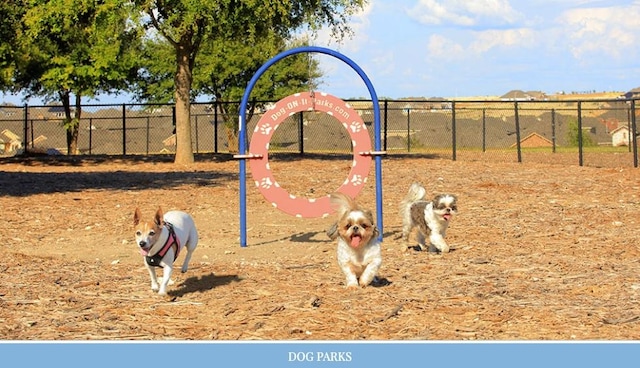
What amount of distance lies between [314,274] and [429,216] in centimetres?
190

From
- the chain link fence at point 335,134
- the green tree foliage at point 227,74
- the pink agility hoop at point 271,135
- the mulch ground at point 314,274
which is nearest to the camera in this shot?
the mulch ground at point 314,274

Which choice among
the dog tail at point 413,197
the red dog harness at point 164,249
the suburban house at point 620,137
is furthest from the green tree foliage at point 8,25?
the suburban house at point 620,137

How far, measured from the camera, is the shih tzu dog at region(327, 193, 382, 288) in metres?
9.57

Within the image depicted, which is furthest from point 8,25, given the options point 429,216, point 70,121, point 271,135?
point 70,121

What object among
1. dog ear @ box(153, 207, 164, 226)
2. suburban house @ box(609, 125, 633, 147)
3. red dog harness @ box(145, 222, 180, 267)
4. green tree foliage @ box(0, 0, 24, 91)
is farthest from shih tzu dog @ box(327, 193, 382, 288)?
suburban house @ box(609, 125, 633, 147)

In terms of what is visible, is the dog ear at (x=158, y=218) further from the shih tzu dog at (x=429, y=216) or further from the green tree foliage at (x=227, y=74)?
the green tree foliage at (x=227, y=74)

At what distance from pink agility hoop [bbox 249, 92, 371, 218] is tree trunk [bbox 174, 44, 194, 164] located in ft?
67.5

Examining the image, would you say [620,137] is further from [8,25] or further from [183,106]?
[8,25]

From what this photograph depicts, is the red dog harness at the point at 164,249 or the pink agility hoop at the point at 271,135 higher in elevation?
the pink agility hoop at the point at 271,135

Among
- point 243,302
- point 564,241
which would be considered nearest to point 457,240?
point 564,241

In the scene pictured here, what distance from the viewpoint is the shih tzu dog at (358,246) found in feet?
31.4

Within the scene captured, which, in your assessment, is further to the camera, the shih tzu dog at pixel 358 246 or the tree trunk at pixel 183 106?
the tree trunk at pixel 183 106

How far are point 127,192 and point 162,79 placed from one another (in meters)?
32.6

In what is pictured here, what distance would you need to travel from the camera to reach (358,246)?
9.62 m
